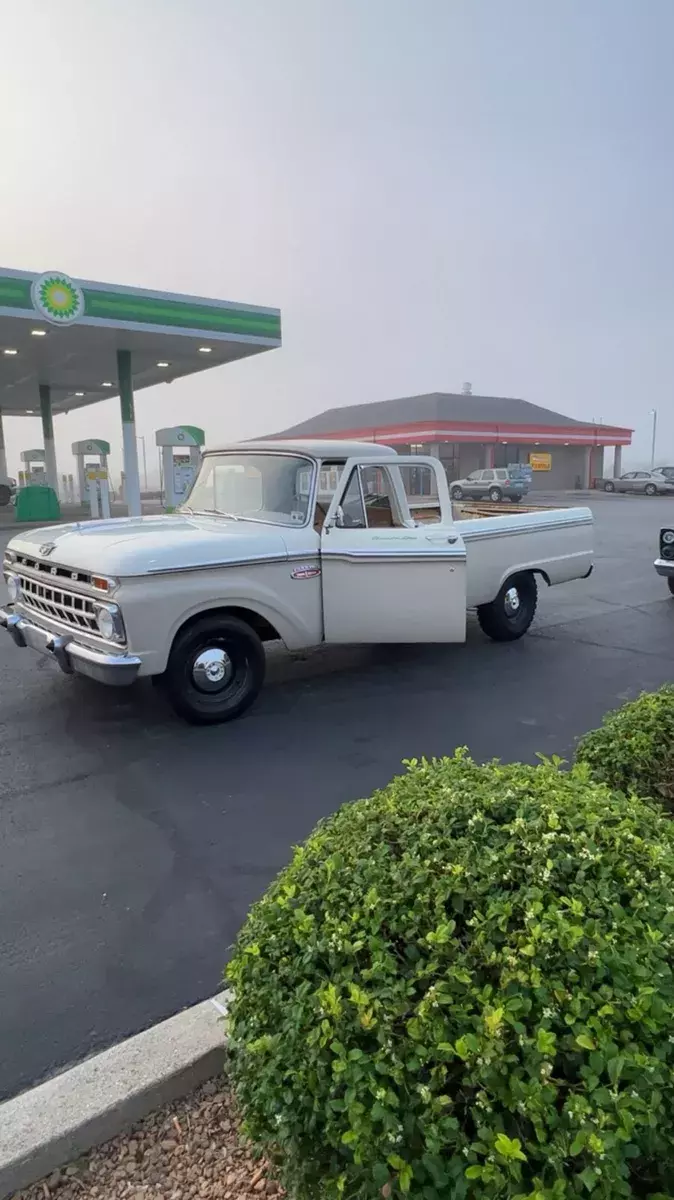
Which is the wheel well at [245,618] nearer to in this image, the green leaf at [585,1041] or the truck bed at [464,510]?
the truck bed at [464,510]

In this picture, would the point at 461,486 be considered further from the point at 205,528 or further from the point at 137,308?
the point at 205,528

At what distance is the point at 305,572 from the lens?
5.80 metres

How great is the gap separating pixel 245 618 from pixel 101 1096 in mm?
3905

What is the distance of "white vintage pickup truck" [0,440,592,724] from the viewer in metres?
4.96

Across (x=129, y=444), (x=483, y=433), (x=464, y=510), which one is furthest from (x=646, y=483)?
(x=464, y=510)

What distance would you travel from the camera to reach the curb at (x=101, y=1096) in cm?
191

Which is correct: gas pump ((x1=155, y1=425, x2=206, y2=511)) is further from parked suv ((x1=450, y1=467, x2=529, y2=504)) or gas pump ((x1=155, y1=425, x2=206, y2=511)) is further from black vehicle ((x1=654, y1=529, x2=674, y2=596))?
parked suv ((x1=450, y1=467, x2=529, y2=504))

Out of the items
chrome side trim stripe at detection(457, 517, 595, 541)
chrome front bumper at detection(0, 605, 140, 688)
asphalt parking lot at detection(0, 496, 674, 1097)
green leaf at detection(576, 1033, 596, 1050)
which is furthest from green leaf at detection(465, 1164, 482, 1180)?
chrome side trim stripe at detection(457, 517, 595, 541)

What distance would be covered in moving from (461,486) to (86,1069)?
3688 centimetres

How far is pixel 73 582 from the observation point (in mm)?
5145

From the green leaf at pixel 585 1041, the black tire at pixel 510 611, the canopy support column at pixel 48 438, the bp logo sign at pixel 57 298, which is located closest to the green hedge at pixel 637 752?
the green leaf at pixel 585 1041

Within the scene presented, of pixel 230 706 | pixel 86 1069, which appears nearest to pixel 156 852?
pixel 86 1069

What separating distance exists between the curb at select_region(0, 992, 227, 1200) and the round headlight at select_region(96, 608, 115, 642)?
287cm

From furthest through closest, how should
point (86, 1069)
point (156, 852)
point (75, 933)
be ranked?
1. point (156, 852)
2. point (75, 933)
3. point (86, 1069)
